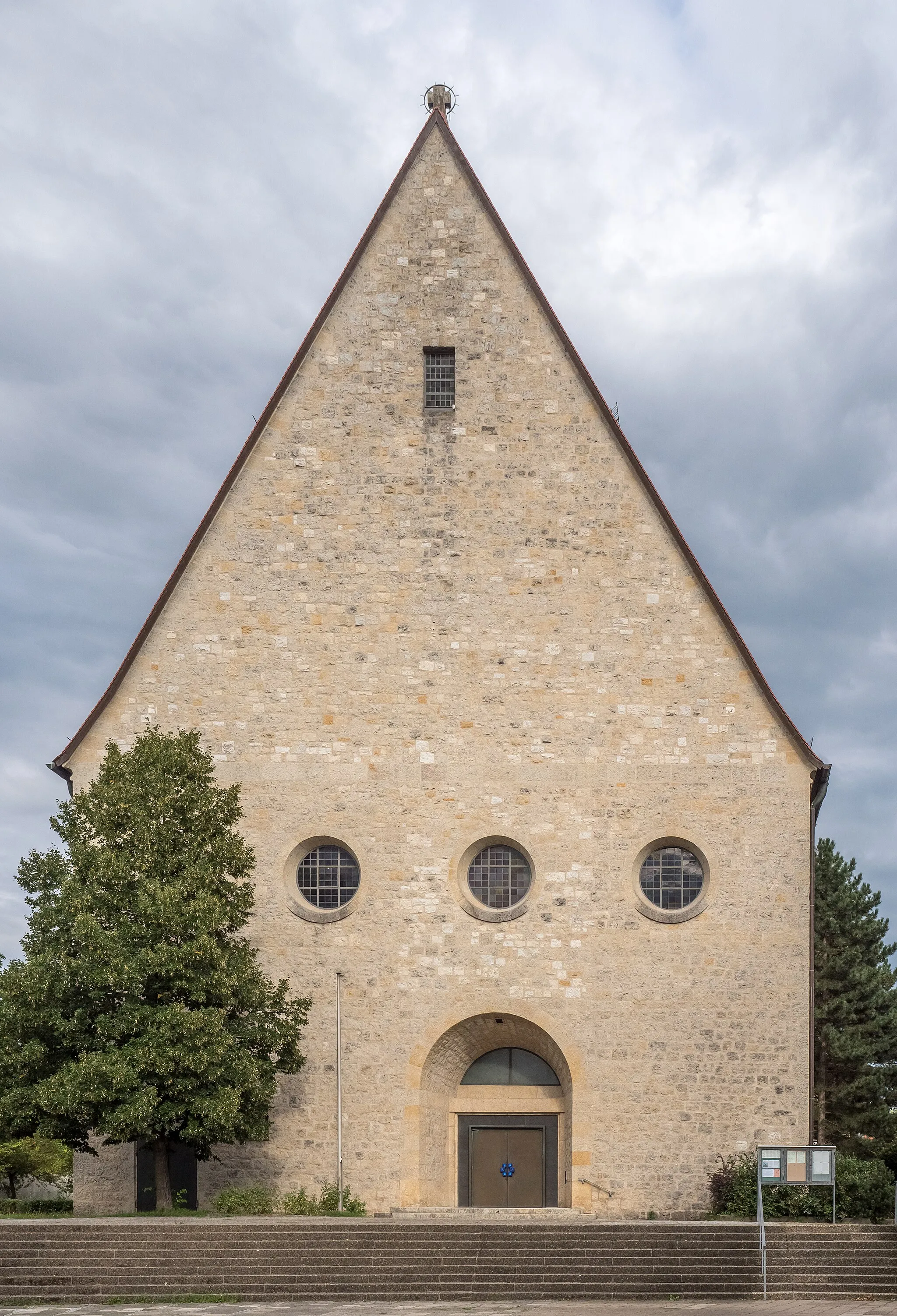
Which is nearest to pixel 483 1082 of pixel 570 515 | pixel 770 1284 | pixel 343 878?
pixel 343 878

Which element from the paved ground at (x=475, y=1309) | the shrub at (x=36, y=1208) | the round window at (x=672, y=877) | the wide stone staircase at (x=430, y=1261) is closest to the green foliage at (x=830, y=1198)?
the wide stone staircase at (x=430, y=1261)

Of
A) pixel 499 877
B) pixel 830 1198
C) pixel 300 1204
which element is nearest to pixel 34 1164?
pixel 300 1204

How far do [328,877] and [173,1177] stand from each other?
19.8ft

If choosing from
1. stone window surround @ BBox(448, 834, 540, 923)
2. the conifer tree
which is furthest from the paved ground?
the conifer tree

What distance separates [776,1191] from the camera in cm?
2250

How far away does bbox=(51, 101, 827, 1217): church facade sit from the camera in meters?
24.8

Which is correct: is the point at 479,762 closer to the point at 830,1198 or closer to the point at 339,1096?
the point at 339,1096

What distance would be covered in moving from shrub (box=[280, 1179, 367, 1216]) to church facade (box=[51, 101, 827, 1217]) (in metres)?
0.21

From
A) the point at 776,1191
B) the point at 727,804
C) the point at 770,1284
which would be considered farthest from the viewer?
the point at 727,804

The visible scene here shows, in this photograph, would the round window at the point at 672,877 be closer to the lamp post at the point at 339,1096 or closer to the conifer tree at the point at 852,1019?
the lamp post at the point at 339,1096

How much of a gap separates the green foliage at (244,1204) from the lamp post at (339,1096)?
1.43 metres

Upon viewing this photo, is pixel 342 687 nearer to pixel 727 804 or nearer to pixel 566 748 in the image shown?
pixel 566 748

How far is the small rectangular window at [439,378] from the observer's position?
1085 inches

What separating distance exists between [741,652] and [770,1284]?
36.7ft
